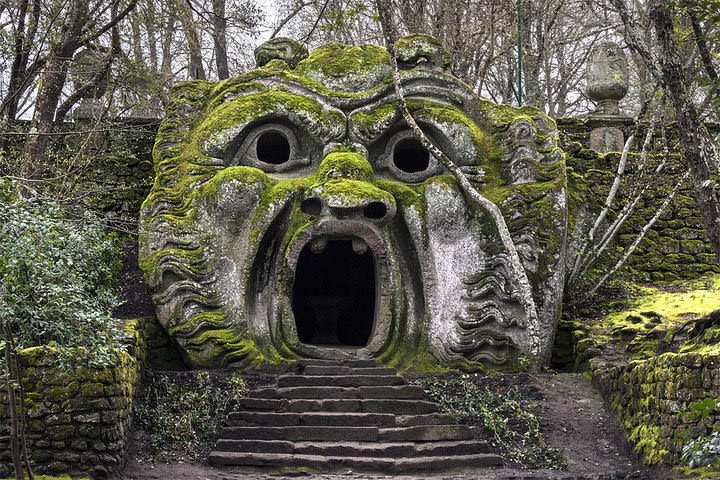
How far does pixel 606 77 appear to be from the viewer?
14.4 m

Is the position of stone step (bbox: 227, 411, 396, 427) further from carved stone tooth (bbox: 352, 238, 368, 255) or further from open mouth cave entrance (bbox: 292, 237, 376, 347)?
open mouth cave entrance (bbox: 292, 237, 376, 347)

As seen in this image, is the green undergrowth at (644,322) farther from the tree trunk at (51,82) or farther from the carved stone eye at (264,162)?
Answer: the tree trunk at (51,82)

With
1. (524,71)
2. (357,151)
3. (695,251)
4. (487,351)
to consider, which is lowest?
(487,351)

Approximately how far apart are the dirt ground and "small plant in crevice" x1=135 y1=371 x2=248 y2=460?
29 centimetres

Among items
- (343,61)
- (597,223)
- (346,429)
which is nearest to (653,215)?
(597,223)

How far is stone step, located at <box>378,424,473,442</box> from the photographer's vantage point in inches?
369

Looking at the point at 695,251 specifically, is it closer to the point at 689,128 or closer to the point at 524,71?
the point at 524,71

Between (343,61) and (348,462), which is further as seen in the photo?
(343,61)

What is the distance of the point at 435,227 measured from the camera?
10930mm

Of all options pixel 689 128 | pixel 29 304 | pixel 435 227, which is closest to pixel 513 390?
pixel 435 227

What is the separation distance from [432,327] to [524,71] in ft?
23.3

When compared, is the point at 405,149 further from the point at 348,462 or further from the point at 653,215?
the point at 348,462

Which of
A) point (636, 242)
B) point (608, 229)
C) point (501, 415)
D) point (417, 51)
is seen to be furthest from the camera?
point (608, 229)

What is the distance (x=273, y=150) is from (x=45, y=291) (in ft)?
15.6
